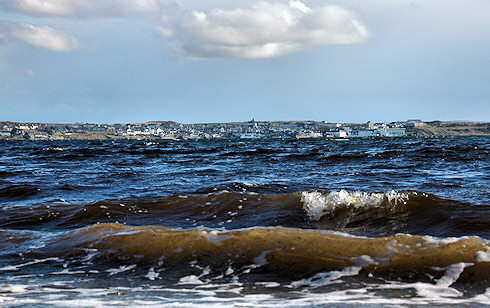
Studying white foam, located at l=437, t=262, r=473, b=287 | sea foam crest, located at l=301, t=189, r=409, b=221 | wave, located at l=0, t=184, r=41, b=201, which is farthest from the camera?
wave, located at l=0, t=184, r=41, b=201

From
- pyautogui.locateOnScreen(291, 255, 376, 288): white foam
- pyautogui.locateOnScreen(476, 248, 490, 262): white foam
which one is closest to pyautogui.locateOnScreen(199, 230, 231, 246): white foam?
pyautogui.locateOnScreen(291, 255, 376, 288): white foam

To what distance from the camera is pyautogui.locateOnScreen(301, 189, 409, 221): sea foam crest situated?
869cm

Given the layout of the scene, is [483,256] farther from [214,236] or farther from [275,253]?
[214,236]

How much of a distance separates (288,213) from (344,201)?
1.13 meters

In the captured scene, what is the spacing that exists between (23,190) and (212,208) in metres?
6.31

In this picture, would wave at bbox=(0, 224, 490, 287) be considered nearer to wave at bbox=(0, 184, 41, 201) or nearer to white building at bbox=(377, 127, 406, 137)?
wave at bbox=(0, 184, 41, 201)

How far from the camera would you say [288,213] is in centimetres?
874

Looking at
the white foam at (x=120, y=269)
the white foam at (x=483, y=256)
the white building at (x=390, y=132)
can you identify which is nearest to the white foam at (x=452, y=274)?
the white foam at (x=483, y=256)

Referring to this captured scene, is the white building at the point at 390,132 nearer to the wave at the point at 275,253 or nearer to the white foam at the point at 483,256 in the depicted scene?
the wave at the point at 275,253

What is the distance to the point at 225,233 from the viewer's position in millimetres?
6668

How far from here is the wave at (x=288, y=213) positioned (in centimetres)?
767

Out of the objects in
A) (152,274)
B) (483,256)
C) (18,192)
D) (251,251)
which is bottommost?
(18,192)

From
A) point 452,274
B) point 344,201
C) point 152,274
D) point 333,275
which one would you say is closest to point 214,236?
point 152,274

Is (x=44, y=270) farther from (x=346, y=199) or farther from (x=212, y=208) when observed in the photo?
(x=346, y=199)
